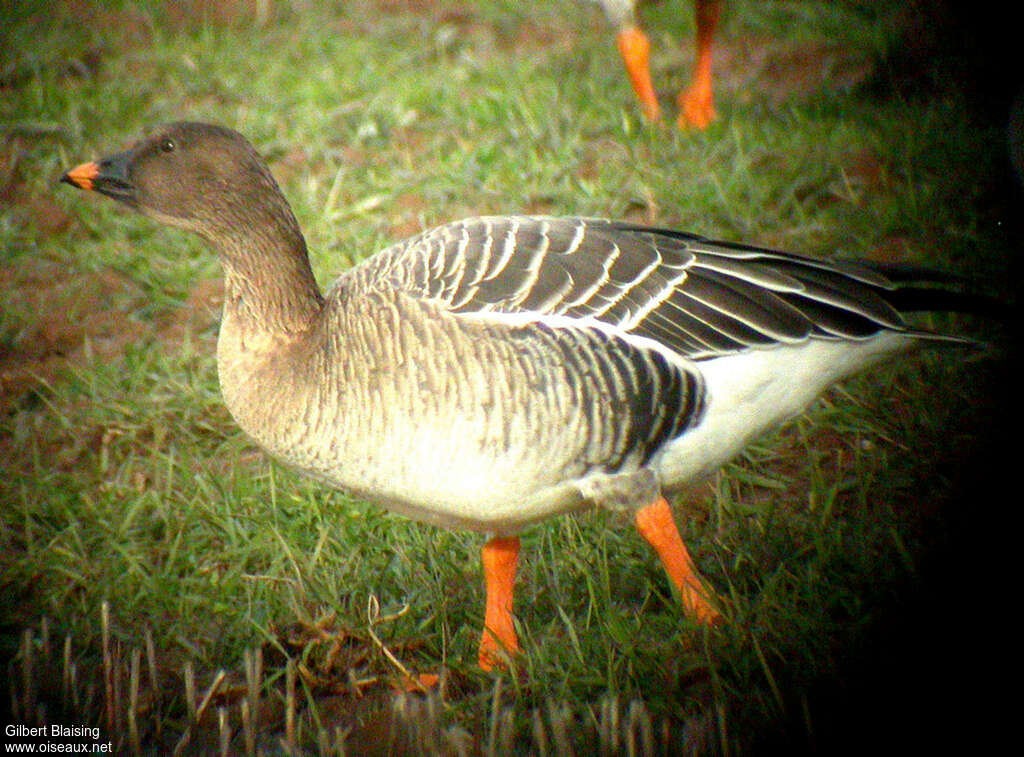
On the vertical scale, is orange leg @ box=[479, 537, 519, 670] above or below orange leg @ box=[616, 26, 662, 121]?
below

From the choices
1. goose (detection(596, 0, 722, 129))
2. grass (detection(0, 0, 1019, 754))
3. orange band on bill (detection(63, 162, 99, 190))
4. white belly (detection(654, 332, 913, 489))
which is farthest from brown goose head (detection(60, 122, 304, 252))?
goose (detection(596, 0, 722, 129))

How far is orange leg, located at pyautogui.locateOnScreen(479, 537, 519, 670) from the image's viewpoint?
10.7ft

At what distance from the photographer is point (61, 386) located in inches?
179

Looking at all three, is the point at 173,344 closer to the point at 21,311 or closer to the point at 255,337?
the point at 21,311

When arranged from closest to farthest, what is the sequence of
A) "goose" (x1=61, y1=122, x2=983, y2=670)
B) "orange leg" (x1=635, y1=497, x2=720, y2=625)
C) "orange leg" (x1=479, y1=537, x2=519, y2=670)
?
"goose" (x1=61, y1=122, x2=983, y2=670), "orange leg" (x1=635, y1=497, x2=720, y2=625), "orange leg" (x1=479, y1=537, x2=519, y2=670)

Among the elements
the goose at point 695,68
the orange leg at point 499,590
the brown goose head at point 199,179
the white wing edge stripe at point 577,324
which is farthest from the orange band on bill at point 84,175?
the goose at point 695,68

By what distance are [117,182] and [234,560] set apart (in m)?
1.30

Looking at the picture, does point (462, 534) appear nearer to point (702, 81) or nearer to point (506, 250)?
point (506, 250)

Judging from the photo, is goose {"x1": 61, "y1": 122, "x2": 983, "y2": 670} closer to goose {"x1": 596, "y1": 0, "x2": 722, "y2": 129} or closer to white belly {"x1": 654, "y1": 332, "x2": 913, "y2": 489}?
white belly {"x1": 654, "y1": 332, "x2": 913, "y2": 489}

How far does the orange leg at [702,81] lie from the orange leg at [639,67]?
0.16 meters

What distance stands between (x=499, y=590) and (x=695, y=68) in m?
3.53

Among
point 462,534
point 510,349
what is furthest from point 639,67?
point 510,349

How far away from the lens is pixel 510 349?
298 centimetres

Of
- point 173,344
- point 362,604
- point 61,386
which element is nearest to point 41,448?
point 61,386
